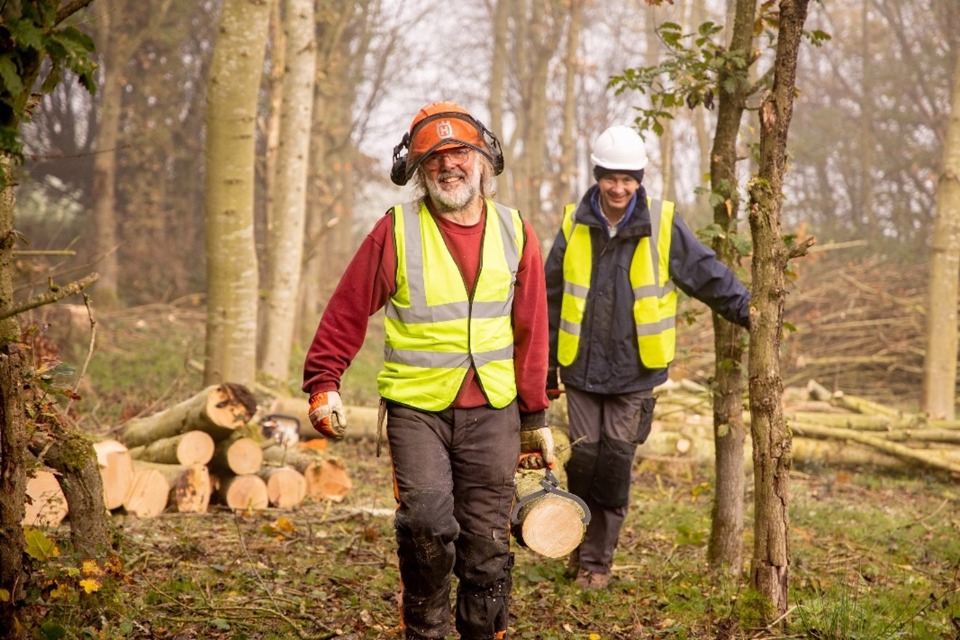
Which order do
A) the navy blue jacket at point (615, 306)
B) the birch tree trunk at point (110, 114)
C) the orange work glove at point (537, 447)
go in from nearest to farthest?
the orange work glove at point (537, 447) < the navy blue jacket at point (615, 306) < the birch tree trunk at point (110, 114)

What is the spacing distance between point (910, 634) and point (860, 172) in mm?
20093

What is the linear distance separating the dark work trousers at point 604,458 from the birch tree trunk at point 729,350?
0.44 meters

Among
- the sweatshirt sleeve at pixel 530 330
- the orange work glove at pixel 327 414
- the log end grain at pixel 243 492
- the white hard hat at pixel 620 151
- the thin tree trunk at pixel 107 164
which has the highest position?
the thin tree trunk at pixel 107 164

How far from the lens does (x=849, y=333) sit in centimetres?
1301

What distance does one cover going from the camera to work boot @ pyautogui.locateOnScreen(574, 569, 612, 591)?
500 cm

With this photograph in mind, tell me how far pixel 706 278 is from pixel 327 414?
7.21 feet

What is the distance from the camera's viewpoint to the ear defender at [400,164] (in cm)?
394

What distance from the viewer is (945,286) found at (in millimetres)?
9484

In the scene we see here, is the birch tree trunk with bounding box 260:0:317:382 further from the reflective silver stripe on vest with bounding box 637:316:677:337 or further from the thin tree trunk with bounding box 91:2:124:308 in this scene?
the thin tree trunk with bounding box 91:2:124:308

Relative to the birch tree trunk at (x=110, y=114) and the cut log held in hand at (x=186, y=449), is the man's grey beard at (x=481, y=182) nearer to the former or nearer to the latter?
the cut log held in hand at (x=186, y=449)

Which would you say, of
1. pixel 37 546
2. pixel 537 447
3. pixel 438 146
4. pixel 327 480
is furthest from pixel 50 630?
pixel 327 480

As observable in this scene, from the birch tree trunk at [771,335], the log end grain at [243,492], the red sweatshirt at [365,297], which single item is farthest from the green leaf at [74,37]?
the log end grain at [243,492]

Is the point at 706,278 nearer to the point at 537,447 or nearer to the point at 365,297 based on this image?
the point at 537,447

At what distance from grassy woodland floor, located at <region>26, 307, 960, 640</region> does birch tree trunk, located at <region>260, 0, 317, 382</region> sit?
2560mm
